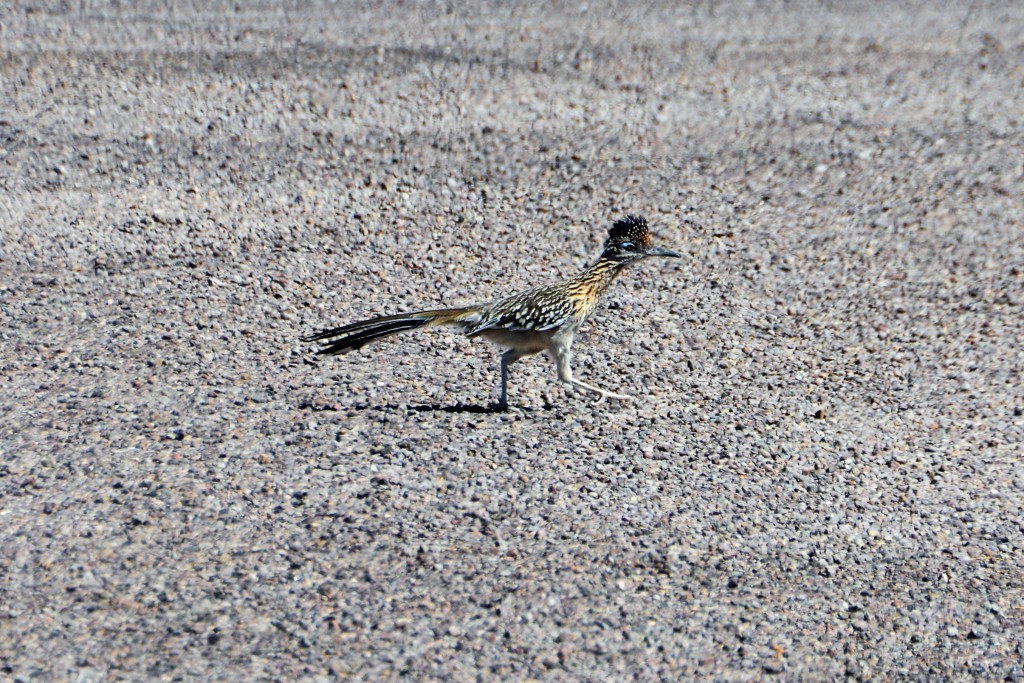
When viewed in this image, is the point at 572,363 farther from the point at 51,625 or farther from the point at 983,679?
the point at 51,625

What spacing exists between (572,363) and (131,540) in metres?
3.55

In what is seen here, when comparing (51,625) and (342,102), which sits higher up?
(342,102)

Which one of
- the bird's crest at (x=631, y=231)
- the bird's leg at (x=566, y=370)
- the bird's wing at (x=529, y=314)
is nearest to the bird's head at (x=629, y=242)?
the bird's crest at (x=631, y=231)

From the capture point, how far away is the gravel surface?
212 inches

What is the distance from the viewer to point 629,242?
766 centimetres

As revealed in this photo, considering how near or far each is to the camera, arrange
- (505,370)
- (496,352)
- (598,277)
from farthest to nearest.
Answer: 1. (496,352)
2. (598,277)
3. (505,370)

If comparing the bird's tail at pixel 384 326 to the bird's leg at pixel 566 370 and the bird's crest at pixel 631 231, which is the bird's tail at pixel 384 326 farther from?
the bird's crest at pixel 631 231

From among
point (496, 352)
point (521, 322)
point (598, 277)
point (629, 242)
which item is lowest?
point (496, 352)

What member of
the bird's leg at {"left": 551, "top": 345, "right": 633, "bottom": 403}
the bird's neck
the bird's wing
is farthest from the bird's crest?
the bird's leg at {"left": 551, "top": 345, "right": 633, "bottom": 403}

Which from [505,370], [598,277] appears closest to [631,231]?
[598,277]

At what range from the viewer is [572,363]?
839 centimetres

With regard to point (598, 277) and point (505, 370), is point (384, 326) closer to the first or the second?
point (505, 370)

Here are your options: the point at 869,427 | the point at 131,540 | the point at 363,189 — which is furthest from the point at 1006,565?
the point at 363,189

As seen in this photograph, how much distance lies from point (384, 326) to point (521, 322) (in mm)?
804
